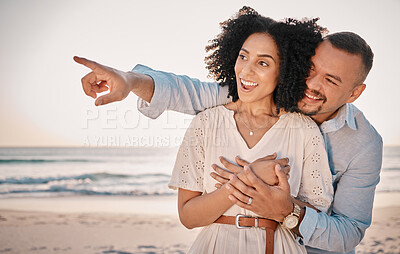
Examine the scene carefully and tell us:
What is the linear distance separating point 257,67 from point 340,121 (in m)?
0.67

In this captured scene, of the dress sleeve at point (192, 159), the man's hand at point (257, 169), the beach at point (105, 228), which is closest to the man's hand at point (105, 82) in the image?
the dress sleeve at point (192, 159)

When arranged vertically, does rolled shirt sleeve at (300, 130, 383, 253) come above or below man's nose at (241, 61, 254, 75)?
below

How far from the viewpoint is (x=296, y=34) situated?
2.54 meters

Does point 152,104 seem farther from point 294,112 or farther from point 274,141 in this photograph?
point 294,112

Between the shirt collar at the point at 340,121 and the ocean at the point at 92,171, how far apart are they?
890 cm

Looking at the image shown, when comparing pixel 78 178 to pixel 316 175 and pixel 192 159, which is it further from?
pixel 316 175

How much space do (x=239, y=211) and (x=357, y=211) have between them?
2.55 feet

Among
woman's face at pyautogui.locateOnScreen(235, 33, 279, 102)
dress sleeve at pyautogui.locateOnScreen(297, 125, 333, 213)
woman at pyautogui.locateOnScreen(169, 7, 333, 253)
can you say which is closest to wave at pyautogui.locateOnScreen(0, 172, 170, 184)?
woman at pyautogui.locateOnScreen(169, 7, 333, 253)

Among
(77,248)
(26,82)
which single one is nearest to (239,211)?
(77,248)

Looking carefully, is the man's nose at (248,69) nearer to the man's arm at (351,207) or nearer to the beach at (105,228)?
the man's arm at (351,207)

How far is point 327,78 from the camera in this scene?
2641 mm

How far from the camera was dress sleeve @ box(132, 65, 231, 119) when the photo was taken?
233 centimetres

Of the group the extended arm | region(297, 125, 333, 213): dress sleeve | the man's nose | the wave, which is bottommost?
the wave

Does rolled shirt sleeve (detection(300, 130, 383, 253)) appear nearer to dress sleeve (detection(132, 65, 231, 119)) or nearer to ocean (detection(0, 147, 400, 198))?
dress sleeve (detection(132, 65, 231, 119))
